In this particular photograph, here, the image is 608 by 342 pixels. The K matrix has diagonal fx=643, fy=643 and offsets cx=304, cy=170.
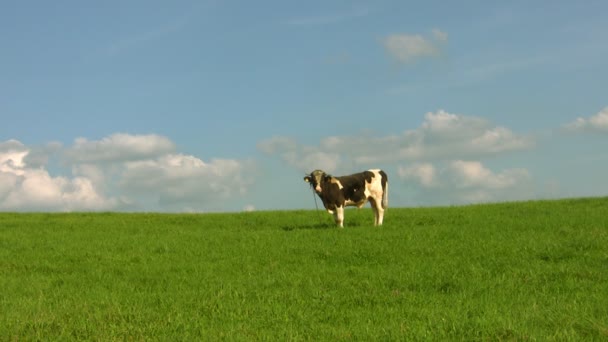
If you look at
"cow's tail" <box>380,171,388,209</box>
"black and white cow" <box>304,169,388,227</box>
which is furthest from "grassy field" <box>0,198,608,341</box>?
"black and white cow" <box>304,169,388,227</box>

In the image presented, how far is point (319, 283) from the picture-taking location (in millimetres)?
13805

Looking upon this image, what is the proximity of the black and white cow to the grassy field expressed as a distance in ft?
4.65

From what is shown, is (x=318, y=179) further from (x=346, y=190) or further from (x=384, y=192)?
(x=384, y=192)

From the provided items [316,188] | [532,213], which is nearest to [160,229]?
[316,188]

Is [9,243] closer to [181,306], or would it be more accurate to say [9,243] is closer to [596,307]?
[181,306]

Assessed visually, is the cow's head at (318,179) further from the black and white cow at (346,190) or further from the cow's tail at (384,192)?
the cow's tail at (384,192)

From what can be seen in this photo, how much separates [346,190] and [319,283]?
1195 centimetres

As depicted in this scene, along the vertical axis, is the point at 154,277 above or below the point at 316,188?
below

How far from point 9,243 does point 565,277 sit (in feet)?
62.1

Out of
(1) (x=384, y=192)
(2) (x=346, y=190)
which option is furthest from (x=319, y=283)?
(1) (x=384, y=192)

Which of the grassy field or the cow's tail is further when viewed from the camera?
the cow's tail

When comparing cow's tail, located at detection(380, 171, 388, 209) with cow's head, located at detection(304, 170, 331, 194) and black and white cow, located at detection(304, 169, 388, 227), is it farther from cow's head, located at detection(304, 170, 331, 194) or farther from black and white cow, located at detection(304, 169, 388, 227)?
cow's head, located at detection(304, 170, 331, 194)

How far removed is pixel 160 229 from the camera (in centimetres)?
2822

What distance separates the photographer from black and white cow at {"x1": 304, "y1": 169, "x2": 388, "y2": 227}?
25234 millimetres
